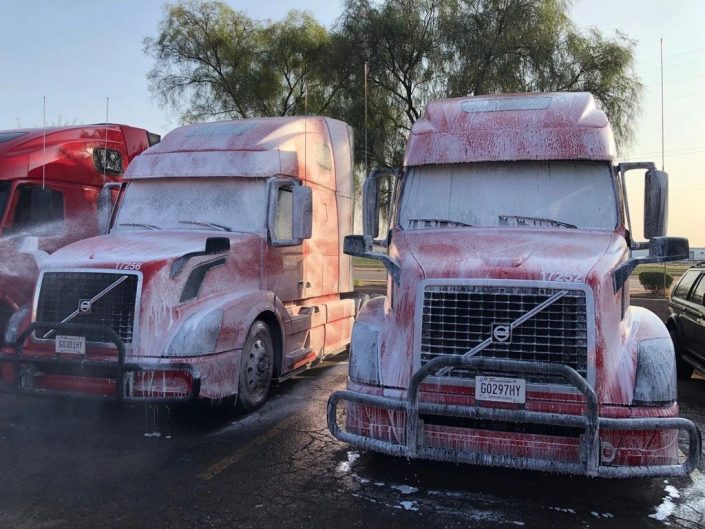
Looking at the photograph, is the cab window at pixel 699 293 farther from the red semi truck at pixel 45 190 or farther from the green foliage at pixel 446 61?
the green foliage at pixel 446 61

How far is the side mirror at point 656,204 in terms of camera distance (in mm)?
5242

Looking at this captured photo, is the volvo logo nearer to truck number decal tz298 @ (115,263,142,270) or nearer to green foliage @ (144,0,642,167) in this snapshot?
truck number decal tz298 @ (115,263,142,270)

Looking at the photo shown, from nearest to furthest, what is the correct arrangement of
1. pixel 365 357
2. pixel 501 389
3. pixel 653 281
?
pixel 501 389, pixel 365 357, pixel 653 281

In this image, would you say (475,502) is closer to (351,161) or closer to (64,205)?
(351,161)

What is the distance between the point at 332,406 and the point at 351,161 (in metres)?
5.60

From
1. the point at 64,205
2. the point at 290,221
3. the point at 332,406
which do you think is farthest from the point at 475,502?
the point at 64,205

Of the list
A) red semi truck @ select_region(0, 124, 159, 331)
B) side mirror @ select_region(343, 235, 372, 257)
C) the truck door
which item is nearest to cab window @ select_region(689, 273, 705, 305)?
side mirror @ select_region(343, 235, 372, 257)

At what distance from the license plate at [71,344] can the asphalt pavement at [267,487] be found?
0.81 m

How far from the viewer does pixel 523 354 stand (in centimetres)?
399

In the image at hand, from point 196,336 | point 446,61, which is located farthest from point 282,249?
point 446,61

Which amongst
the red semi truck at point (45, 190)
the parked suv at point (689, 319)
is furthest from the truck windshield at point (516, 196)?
→ the red semi truck at point (45, 190)

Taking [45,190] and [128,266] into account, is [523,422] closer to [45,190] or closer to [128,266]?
[128,266]

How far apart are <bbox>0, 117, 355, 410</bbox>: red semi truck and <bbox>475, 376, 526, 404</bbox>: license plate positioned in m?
2.55

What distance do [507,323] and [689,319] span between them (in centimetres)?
530
